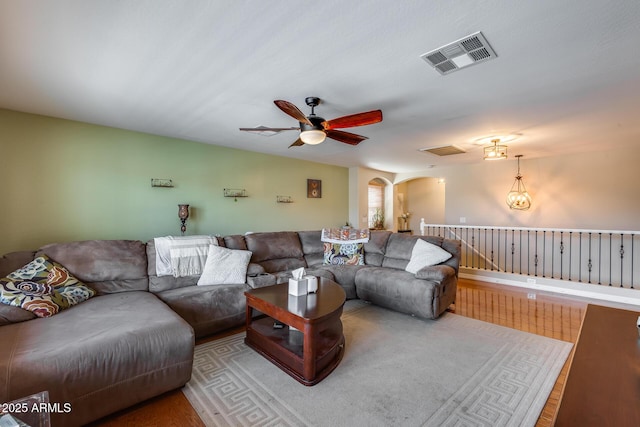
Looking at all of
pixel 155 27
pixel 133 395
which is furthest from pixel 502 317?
pixel 155 27

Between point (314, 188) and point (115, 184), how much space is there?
3.50m

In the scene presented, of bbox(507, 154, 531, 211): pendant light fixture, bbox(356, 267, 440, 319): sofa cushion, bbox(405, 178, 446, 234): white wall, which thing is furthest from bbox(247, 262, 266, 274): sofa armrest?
bbox(405, 178, 446, 234): white wall

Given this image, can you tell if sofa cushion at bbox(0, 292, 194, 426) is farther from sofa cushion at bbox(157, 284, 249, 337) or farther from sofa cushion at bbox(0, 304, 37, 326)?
sofa cushion at bbox(157, 284, 249, 337)

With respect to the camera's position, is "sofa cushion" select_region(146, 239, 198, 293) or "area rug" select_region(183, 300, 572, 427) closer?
"area rug" select_region(183, 300, 572, 427)

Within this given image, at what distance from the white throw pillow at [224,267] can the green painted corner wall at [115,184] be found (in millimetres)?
1189

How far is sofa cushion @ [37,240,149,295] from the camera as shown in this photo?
2672mm

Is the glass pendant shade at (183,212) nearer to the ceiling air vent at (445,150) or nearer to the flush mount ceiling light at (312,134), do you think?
the flush mount ceiling light at (312,134)

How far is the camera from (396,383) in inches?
81.8

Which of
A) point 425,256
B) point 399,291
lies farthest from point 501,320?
point 399,291

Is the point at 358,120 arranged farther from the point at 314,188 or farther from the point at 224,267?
the point at 314,188

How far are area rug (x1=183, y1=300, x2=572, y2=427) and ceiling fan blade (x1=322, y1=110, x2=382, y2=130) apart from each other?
6.87ft

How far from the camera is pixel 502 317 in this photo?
3.39m

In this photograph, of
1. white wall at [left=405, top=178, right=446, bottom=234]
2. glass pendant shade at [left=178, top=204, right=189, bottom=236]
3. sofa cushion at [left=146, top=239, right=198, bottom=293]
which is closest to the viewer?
sofa cushion at [left=146, top=239, right=198, bottom=293]

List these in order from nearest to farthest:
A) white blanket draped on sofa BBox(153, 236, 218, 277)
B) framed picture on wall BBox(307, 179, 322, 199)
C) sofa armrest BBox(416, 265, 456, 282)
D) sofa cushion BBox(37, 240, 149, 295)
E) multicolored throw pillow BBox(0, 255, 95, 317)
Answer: multicolored throw pillow BBox(0, 255, 95, 317) < sofa cushion BBox(37, 240, 149, 295) < white blanket draped on sofa BBox(153, 236, 218, 277) < sofa armrest BBox(416, 265, 456, 282) < framed picture on wall BBox(307, 179, 322, 199)
